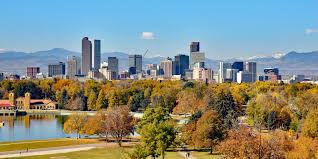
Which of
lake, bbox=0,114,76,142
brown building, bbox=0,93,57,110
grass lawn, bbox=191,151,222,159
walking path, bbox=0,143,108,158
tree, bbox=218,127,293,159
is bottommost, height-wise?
lake, bbox=0,114,76,142

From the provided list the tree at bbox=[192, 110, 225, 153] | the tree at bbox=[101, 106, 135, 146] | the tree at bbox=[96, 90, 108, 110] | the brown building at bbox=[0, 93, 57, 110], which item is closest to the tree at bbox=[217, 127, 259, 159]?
the tree at bbox=[192, 110, 225, 153]

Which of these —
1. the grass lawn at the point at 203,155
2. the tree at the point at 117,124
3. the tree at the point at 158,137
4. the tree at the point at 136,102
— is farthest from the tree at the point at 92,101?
the tree at the point at 158,137

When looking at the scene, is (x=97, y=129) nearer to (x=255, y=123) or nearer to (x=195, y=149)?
(x=195, y=149)

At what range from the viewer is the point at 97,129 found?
207ft

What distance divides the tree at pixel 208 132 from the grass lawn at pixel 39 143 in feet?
42.8

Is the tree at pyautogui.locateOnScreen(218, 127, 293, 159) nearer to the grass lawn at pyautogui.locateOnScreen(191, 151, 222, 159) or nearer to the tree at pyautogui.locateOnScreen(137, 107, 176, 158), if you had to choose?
the tree at pyautogui.locateOnScreen(137, 107, 176, 158)

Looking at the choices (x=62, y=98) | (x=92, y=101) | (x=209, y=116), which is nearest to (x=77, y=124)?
(x=209, y=116)

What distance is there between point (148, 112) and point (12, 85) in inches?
3381

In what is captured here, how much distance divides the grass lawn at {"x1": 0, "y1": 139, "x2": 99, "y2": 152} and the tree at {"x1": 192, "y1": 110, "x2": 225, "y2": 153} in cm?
1303

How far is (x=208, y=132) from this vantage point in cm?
5294

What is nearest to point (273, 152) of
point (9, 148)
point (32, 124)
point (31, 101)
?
point (9, 148)

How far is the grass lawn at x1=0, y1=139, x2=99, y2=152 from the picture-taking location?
5503cm

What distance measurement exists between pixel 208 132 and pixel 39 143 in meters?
17.8

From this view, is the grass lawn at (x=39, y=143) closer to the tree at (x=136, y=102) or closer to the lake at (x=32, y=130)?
the lake at (x=32, y=130)
